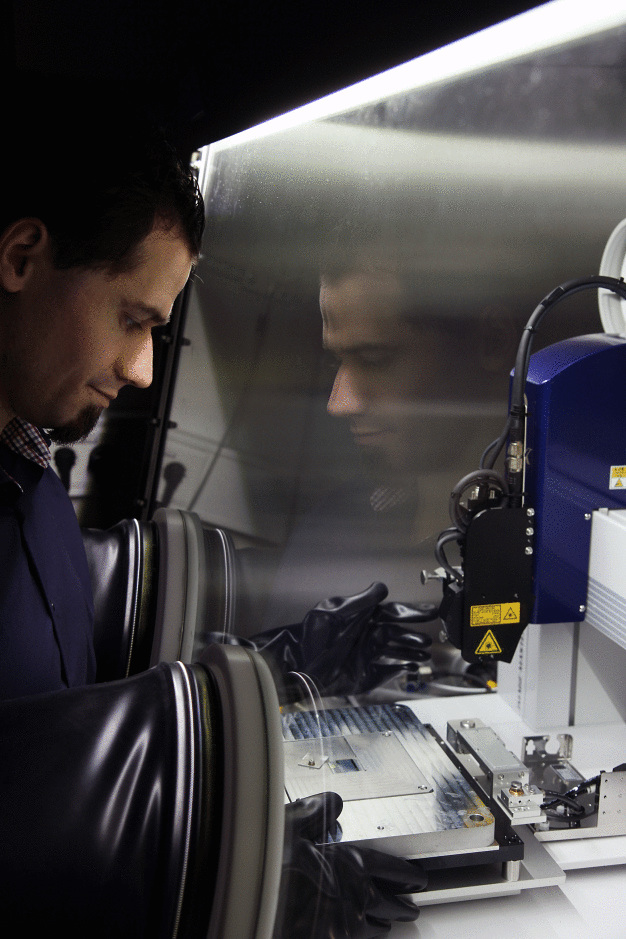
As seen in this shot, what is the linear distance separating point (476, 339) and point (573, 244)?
400 mm

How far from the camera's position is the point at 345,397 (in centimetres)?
225

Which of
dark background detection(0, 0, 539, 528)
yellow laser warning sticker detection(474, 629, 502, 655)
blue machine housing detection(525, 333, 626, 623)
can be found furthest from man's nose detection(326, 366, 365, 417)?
yellow laser warning sticker detection(474, 629, 502, 655)

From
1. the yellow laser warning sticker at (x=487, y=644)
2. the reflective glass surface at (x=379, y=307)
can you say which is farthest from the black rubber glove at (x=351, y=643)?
the yellow laser warning sticker at (x=487, y=644)

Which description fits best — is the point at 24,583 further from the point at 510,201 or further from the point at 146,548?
the point at 510,201

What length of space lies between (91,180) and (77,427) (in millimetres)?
309

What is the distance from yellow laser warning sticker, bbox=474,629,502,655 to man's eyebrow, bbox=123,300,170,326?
26.3 inches

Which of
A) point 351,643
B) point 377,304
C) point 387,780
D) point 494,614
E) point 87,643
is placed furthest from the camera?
point 377,304

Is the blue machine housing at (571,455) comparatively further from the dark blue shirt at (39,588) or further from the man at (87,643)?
the dark blue shirt at (39,588)

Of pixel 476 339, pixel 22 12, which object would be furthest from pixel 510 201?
pixel 22 12

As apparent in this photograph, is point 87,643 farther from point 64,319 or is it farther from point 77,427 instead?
point 64,319

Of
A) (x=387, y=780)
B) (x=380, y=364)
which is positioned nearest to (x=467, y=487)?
(x=387, y=780)

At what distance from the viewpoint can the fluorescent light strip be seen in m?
1.74

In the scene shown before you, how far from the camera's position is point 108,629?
1.20 metres

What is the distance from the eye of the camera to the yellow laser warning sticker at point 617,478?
1287 millimetres
